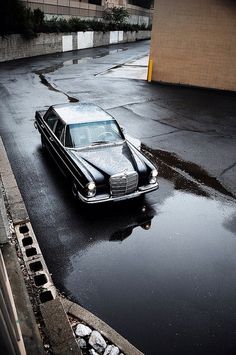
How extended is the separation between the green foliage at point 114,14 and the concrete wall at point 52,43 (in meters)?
1.69

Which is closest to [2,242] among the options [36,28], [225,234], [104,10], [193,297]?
[193,297]

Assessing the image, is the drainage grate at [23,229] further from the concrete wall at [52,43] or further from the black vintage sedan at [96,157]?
the concrete wall at [52,43]

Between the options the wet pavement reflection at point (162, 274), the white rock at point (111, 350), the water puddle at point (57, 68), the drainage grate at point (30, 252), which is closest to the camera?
the white rock at point (111, 350)

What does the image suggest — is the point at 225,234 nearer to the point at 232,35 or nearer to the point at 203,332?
the point at 203,332

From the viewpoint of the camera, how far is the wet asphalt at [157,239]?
4121 millimetres

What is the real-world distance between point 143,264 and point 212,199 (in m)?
2.84

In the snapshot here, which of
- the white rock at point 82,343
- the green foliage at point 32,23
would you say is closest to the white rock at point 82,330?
the white rock at point 82,343

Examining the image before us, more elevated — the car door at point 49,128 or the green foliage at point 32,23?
the green foliage at point 32,23

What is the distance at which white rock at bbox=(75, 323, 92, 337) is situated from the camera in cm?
382

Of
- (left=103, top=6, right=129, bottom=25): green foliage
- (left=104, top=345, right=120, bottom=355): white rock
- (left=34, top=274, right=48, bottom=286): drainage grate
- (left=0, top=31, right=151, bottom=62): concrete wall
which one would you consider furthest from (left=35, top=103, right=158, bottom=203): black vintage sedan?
(left=103, top=6, right=129, bottom=25): green foliage

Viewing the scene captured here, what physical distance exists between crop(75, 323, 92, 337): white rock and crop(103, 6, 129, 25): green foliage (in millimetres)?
42486

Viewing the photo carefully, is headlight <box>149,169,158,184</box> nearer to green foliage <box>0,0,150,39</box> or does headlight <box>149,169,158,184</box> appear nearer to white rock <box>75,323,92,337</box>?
white rock <box>75,323,92,337</box>

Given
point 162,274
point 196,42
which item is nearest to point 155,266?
point 162,274

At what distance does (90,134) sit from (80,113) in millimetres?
913
